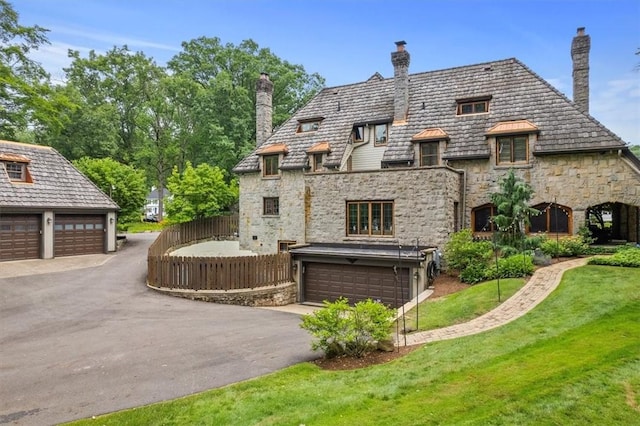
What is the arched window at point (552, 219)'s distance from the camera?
17484mm

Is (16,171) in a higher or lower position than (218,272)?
higher

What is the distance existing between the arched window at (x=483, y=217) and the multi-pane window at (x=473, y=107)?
5.17m

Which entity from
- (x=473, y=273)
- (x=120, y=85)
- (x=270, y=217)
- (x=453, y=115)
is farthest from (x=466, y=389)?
(x=120, y=85)

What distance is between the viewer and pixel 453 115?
20609 mm

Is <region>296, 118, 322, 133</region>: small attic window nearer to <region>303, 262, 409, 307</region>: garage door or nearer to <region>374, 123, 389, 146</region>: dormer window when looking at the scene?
<region>374, 123, 389, 146</region>: dormer window

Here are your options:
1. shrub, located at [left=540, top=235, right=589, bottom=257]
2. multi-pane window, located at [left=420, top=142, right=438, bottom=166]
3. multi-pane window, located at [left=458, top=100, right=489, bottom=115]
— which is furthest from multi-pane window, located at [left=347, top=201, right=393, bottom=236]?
multi-pane window, located at [left=458, top=100, right=489, bottom=115]

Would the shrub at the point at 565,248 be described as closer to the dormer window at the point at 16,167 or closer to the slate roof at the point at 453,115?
the slate roof at the point at 453,115

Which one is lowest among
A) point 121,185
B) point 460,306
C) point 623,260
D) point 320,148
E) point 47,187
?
point 460,306

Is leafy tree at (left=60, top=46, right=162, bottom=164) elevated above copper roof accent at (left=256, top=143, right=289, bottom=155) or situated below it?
above

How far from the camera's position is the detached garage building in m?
21.0

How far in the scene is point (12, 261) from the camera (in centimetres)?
2075

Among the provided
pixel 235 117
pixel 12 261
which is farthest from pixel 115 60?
pixel 12 261

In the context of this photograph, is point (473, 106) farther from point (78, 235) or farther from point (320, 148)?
point (78, 235)

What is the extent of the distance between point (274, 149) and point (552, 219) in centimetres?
Answer: 1517
